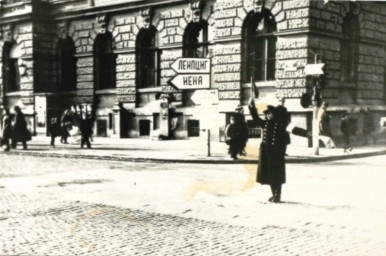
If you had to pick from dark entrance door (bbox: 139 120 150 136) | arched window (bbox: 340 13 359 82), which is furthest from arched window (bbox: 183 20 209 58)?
arched window (bbox: 340 13 359 82)

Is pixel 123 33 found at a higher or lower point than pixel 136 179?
higher

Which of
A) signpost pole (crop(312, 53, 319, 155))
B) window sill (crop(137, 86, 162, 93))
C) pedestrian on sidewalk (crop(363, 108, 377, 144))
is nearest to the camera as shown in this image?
signpost pole (crop(312, 53, 319, 155))

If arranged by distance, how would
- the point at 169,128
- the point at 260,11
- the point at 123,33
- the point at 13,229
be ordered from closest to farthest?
1. the point at 13,229
2. the point at 260,11
3. the point at 169,128
4. the point at 123,33

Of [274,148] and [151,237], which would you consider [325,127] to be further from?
[151,237]

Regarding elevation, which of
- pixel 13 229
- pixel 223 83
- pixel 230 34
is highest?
pixel 230 34

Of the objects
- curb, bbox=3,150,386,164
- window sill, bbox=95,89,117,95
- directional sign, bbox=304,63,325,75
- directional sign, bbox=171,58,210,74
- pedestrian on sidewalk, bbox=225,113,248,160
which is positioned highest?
directional sign, bbox=304,63,325,75

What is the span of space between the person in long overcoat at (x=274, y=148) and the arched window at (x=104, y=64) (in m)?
20.9

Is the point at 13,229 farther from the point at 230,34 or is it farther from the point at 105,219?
the point at 230,34

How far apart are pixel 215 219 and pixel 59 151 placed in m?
13.6

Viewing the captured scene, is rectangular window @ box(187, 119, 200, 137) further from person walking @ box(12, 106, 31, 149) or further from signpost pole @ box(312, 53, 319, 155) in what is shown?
person walking @ box(12, 106, 31, 149)

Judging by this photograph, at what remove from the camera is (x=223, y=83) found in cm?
2392

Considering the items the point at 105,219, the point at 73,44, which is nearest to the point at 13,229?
the point at 105,219

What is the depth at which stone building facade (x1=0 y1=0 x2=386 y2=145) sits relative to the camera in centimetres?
2166

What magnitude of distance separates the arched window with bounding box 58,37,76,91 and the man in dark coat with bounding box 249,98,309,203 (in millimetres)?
23741
